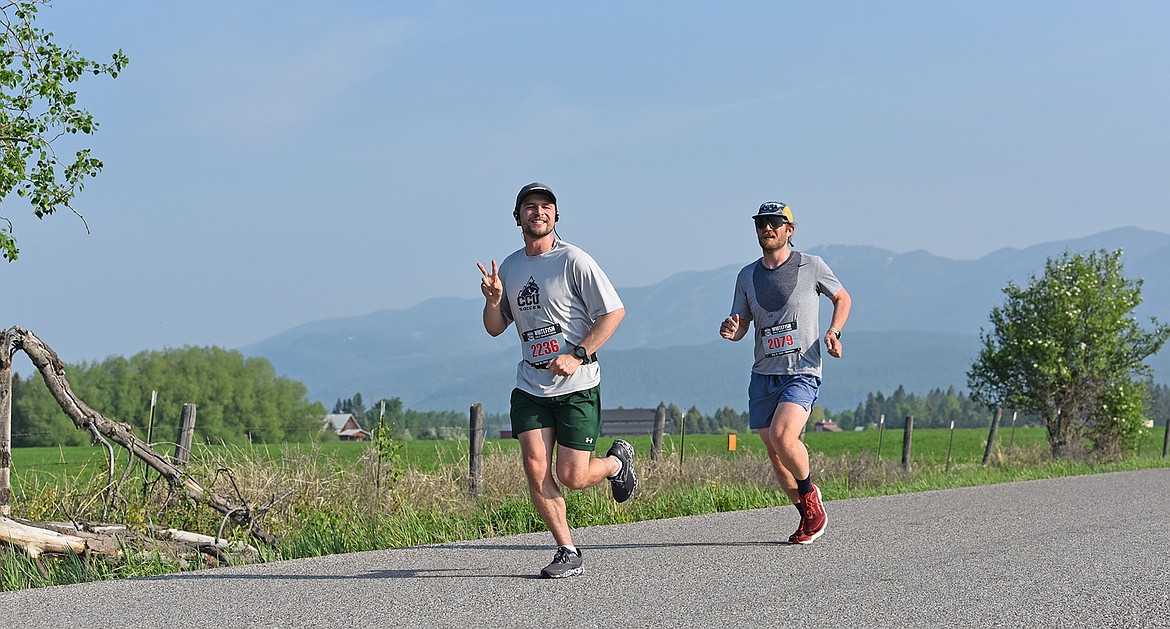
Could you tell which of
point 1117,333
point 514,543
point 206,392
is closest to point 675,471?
point 514,543

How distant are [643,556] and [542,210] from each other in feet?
7.14

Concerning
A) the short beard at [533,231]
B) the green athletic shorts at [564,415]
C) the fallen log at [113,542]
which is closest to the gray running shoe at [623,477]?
the green athletic shorts at [564,415]

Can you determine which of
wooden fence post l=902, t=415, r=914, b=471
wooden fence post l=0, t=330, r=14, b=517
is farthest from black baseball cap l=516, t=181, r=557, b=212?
wooden fence post l=902, t=415, r=914, b=471

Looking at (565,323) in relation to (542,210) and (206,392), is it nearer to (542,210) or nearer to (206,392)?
(542,210)

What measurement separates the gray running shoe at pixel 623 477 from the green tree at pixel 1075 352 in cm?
2358

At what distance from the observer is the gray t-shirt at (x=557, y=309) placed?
22.2ft

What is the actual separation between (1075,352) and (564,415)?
989 inches

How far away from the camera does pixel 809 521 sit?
26.7 ft

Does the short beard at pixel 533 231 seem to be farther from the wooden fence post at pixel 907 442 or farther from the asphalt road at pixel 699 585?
the wooden fence post at pixel 907 442

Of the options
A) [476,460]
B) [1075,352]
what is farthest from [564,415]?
[1075,352]

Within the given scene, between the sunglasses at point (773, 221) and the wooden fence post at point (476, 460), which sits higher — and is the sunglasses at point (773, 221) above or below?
above

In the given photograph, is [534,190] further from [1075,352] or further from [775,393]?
[1075,352]

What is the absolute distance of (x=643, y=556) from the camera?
762 centimetres

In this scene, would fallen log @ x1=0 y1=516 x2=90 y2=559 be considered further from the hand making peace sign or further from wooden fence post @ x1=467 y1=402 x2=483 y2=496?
wooden fence post @ x1=467 y1=402 x2=483 y2=496
